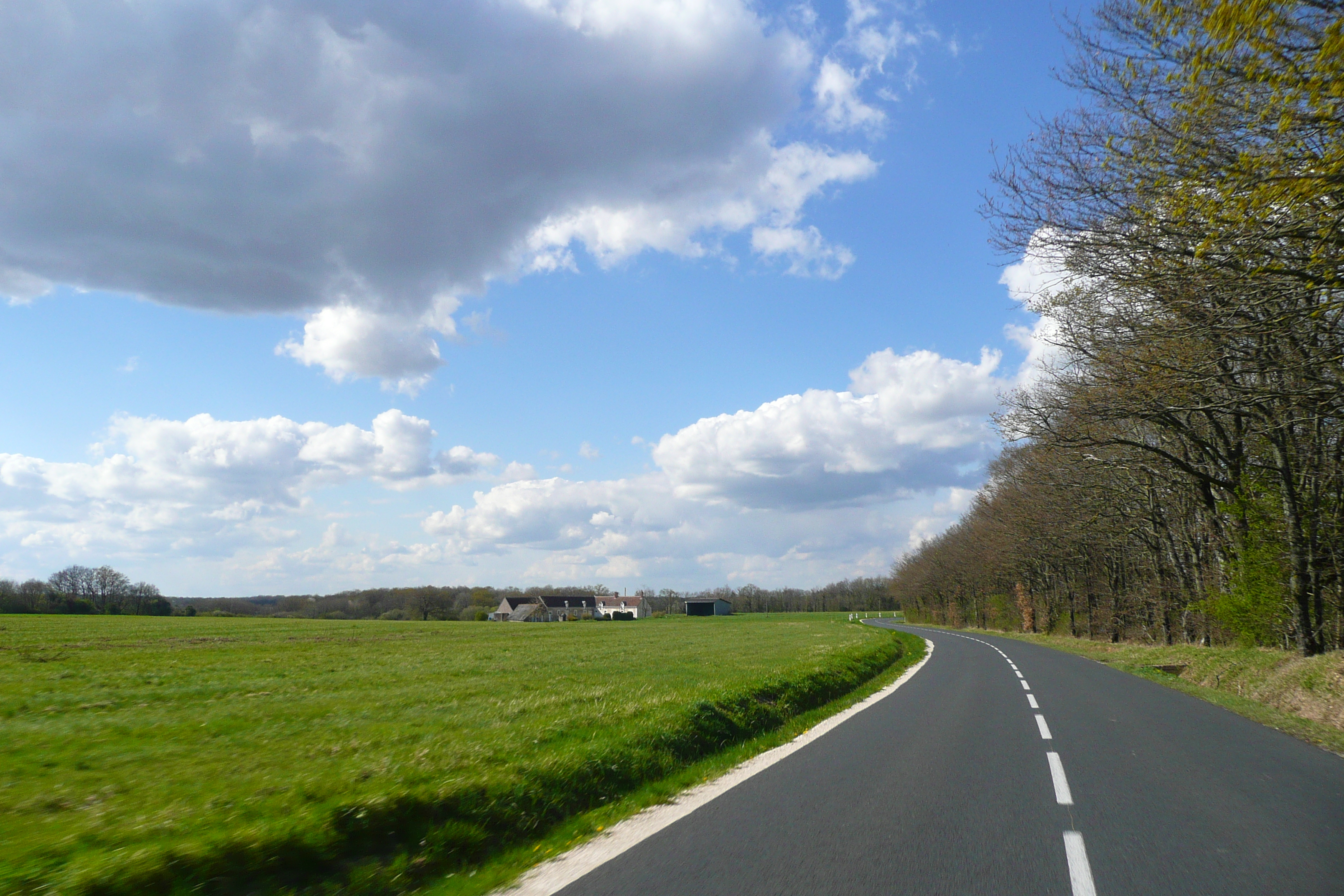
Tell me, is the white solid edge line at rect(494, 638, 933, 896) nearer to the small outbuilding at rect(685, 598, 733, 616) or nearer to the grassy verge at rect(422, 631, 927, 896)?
the grassy verge at rect(422, 631, 927, 896)

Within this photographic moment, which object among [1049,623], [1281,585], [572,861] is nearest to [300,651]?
[572,861]

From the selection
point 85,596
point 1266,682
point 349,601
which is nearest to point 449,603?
point 349,601

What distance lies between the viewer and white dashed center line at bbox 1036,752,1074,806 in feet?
24.5

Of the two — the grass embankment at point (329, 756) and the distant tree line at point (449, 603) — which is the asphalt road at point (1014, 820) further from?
the distant tree line at point (449, 603)

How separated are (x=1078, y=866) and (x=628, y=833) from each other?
11.4ft

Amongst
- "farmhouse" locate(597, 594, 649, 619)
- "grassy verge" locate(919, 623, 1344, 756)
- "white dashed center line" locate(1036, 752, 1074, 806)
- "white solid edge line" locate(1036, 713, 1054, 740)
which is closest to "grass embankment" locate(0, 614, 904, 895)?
"white solid edge line" locate(1036, 713, 1054, 740)

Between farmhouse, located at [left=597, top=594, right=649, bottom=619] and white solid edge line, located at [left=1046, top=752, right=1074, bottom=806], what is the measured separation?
172 m

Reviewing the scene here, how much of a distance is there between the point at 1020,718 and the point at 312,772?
1134cm

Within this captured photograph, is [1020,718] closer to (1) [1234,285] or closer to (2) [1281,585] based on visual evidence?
(1) [1234,285]

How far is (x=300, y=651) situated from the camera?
27.8 m

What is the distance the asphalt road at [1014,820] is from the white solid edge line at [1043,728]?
9 cm

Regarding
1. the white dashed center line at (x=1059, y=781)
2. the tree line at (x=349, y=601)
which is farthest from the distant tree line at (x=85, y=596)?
the white dashed center line at (x=1059, y=781)

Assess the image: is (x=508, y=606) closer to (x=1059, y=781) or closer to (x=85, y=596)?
(x=85, y=596)

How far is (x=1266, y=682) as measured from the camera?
17250mm
